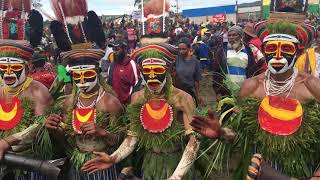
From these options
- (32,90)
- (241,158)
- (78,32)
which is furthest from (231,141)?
(32,90)

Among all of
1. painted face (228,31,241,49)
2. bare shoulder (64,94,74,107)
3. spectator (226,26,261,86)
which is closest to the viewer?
bare shoulder (64,94,74,107)

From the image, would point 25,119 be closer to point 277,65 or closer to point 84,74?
point 84,74

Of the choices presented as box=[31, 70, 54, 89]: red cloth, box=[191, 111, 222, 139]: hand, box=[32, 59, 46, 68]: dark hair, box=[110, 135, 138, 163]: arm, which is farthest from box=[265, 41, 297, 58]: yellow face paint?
box=[32, 59, 46, 68]: dark hair

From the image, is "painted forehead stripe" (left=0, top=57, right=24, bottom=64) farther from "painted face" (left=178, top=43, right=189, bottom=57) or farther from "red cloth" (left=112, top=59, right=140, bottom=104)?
"painted face" (left=178, top=43, right=189, bottom=57)

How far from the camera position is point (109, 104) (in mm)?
4195

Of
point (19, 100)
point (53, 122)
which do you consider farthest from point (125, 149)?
point (19, 100)

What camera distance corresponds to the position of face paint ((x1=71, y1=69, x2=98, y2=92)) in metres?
4.13

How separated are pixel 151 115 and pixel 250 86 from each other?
3.04ft

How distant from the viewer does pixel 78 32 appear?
442 cm

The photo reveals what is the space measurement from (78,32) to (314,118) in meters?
2.43

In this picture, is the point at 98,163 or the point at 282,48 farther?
the point at 98,163

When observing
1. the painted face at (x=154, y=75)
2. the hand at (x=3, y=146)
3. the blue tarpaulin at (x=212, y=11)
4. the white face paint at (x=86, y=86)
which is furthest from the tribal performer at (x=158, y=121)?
the blue tarpaulin at (x=212, y=11)

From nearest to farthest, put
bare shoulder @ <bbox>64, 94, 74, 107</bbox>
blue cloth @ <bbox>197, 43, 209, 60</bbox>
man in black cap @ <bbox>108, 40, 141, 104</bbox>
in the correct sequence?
bare shoulder @ <bbox>64, 94, 74, 107</bbox>
man in black cap @ <bbox>108, 40, 141, 104</bbox>
blue cloth @ <bbox>197, 43, 209, 60</bbox>

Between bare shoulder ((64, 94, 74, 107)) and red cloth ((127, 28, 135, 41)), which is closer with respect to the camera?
bare shoulder ((64, 94, 74, 107))
